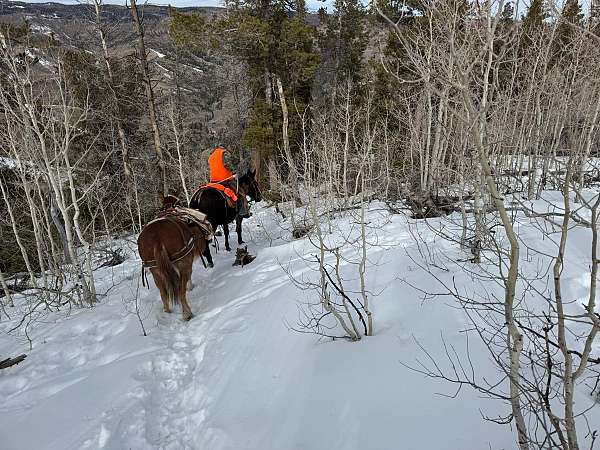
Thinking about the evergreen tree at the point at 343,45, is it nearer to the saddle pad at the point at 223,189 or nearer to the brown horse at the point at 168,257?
the saddle pad at the point at 223,189

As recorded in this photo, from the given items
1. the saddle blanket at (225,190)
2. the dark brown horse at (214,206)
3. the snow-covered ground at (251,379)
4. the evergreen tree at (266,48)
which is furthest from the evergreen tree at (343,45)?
the snow-covered ground at (251,379)

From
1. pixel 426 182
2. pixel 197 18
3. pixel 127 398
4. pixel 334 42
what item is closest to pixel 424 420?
pixel 127 398

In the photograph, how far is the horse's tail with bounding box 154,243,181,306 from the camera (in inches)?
208

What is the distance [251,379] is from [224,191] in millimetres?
5002

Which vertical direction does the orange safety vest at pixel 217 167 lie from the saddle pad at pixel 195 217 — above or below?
above

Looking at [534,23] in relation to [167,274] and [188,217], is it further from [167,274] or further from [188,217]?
[167,274]

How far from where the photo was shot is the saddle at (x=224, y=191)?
26.2 ft

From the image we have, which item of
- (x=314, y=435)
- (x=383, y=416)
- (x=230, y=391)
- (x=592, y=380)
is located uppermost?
(x=592, y=380)

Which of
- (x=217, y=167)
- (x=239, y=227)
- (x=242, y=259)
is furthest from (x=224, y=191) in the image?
(x=242, y=259)

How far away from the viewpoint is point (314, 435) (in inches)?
116

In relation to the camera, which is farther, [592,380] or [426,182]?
[426,182]

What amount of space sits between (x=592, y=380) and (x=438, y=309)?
148 centimetres

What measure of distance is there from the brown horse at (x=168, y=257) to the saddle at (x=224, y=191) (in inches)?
86.5

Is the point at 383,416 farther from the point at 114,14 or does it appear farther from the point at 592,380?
the point at 114,14
